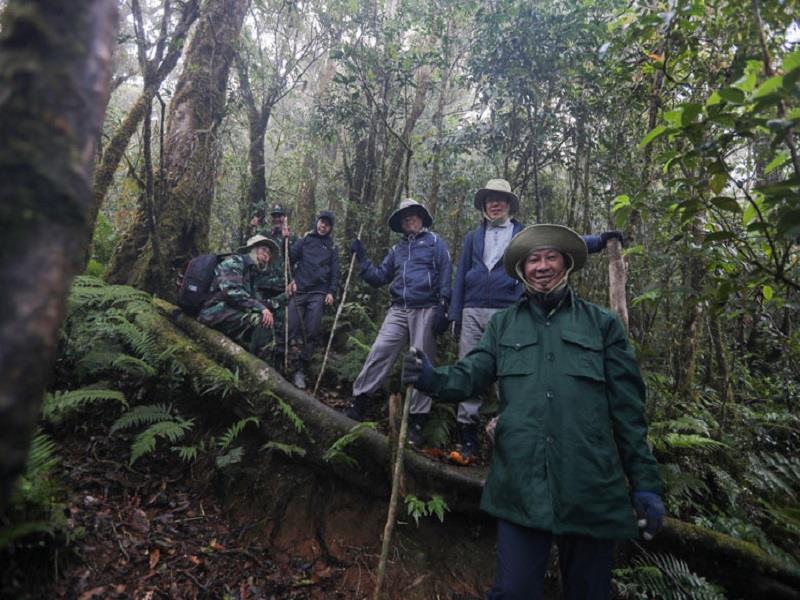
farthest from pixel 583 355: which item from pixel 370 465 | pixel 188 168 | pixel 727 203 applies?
pixel 188 168

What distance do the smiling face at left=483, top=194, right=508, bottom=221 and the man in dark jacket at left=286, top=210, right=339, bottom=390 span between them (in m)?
3.22

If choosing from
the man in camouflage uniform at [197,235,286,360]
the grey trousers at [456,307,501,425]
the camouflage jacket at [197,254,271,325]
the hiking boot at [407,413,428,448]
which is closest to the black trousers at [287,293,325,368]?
the man in camouflage uniform at [197,235,286,360]

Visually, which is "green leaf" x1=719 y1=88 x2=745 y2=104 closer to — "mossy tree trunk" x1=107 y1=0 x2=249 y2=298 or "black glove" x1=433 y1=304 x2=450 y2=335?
"black glove" x1=433 y1=304 x2=450 y2=335

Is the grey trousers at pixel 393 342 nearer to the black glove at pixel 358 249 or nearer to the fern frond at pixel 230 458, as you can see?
the fern frond at pixel 230 458

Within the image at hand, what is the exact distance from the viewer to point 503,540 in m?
2.74

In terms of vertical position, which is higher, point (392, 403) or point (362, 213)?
point (362, 213)

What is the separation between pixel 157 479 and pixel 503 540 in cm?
354

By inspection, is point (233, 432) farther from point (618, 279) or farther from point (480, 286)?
point (618, 279)

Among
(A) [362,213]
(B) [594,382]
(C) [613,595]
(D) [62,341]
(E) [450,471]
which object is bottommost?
(C) [613,595]

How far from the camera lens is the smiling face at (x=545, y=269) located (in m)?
3.23

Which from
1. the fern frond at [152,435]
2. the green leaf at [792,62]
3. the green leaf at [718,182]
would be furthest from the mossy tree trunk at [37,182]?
the fern frond at [152,435]

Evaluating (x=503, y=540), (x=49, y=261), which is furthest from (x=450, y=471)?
(x=49, y=261)

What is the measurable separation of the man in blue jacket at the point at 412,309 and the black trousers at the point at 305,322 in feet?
5.50

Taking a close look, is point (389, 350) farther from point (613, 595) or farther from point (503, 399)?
point (613, 595)
